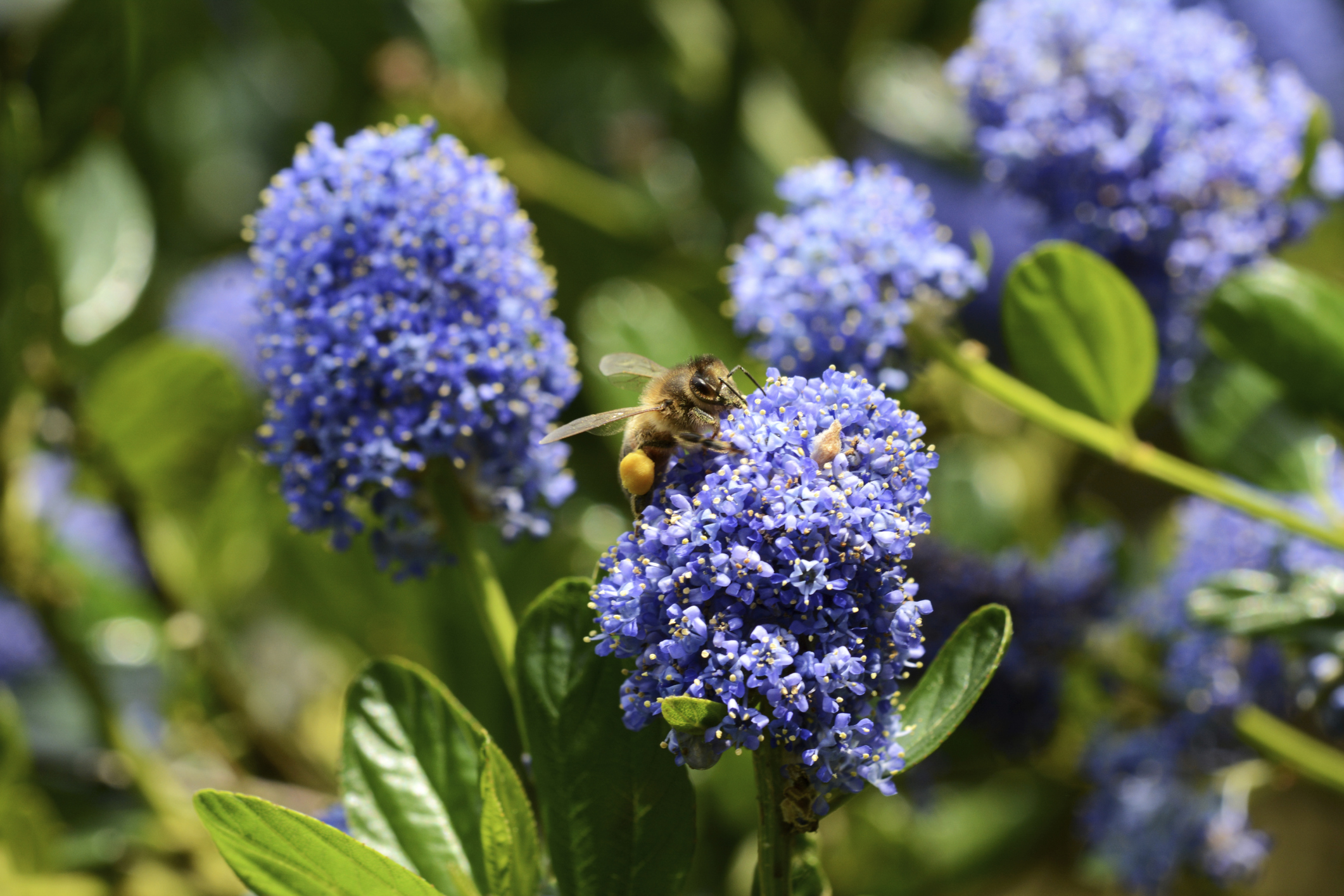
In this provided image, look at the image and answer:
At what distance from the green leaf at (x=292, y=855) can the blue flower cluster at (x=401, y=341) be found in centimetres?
66

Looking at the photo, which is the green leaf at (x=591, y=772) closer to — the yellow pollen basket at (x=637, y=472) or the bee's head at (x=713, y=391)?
the yellow pollen basket at (x=637, y=472)

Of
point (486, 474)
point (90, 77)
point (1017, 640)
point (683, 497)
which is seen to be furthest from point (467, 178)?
point (1017, 640)

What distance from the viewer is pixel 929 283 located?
2414 mm

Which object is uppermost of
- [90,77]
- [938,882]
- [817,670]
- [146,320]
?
[90,77]

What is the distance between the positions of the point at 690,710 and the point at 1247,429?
1752 millimetres

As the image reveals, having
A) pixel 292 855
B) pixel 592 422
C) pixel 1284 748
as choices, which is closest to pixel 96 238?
pixel 592 422

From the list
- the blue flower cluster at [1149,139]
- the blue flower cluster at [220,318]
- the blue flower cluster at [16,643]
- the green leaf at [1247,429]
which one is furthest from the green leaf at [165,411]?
the green leaf at [1247,429]

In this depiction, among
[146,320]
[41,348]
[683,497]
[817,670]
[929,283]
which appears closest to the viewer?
[817,670]

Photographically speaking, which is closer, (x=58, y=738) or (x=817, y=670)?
(x=817, y=670)

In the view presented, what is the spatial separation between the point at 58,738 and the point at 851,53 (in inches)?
148

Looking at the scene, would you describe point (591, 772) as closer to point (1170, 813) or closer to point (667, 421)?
point (667, 421)

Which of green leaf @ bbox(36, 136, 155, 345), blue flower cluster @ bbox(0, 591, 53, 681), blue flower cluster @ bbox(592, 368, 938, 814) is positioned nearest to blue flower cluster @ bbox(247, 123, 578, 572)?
blue flower cluster @ bbox(592, 368, 938, 814)

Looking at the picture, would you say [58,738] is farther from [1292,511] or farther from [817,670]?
[1292,511]

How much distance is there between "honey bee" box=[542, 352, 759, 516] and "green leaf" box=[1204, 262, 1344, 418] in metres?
1.25
